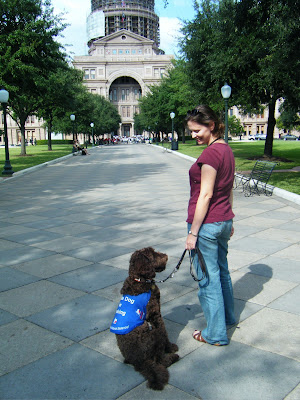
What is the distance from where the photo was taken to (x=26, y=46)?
18266 millimetres

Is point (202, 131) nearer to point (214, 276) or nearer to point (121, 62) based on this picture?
point (214, 276)

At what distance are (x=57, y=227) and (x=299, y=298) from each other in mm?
4862

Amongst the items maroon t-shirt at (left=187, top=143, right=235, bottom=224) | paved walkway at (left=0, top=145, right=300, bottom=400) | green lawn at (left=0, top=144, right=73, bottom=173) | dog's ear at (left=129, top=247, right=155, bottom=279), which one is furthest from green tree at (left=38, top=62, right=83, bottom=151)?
dog's ear at (left=129, top=247, right=155, bottom=279)

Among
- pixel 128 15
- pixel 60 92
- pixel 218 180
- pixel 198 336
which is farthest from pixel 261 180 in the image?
pixel 128 15

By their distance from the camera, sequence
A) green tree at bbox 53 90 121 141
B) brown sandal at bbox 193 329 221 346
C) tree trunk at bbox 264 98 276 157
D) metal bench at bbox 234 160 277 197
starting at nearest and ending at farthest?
brown sandal at bbox 193 329 221 346
metal bench at bbox 234 160 277 197
tree trunk at bbox 264 98 276 157
green tree at bbox 53 90 121 141

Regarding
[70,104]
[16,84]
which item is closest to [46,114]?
[70,104]

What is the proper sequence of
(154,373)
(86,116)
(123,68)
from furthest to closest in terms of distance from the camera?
(123,68)
(86,116)
(154,373)

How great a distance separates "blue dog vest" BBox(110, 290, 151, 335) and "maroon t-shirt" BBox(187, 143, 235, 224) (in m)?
0.78

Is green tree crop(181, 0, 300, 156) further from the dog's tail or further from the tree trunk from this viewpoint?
the dog's tail

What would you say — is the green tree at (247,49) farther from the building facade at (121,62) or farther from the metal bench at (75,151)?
the building facade at (121,62)

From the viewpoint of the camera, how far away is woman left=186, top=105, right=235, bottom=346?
2.91 m

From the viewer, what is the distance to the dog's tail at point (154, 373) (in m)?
2.67

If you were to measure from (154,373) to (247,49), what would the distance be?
17.4 m

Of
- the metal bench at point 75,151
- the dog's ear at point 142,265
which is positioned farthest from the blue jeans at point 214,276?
the metal bench at point 75,151
